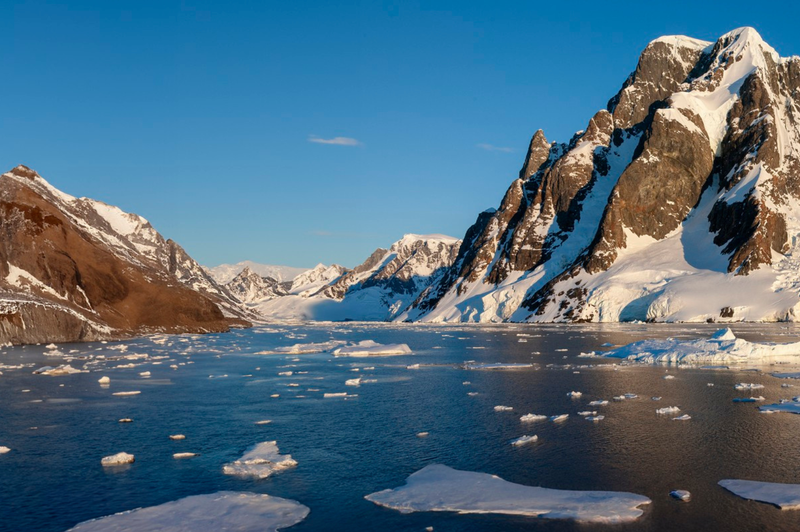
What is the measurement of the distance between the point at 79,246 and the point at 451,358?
65188 millimetres

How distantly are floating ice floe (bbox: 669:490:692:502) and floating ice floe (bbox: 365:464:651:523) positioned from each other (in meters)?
0.81

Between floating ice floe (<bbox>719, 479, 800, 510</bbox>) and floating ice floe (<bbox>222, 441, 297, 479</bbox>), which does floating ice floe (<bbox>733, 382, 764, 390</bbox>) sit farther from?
floating ice floe (<bbox>222, 441, 297, 479</bbox>)

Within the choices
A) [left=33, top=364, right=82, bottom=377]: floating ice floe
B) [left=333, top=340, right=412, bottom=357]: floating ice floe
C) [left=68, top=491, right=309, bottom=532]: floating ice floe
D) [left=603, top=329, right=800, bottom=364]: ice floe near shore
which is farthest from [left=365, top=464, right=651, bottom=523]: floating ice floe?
[left=333, top=340, right=412, bottom=357]: floating ice floe

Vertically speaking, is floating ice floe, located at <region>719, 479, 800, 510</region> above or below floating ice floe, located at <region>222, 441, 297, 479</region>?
above

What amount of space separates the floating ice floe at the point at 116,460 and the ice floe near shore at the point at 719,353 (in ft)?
134

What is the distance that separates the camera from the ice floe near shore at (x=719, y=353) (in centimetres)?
4900

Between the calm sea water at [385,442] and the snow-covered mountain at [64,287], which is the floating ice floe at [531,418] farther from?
the snow-covered mountain at [64,287]

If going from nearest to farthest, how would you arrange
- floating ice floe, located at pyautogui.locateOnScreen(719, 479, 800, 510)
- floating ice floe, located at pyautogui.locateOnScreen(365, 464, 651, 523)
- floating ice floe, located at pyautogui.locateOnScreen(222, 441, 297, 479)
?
floating ice floe, located at pyautogui.locateOnScreen(365, 464, 651, 523) → floating ice floe, located at pyautogui.locateOnScreen(719, 479, 800, 510) → floating ice floe, located at pyautogui.locateOnScreen(222, 441, 297, 479)

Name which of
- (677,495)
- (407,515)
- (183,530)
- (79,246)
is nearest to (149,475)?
(183,530)

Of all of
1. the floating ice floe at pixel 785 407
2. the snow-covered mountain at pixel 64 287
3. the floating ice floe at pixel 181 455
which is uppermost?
the snow-covered mountain at pixel 64 287

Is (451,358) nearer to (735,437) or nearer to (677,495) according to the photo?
(735,437)

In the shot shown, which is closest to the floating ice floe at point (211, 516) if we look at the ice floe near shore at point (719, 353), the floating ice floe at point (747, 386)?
the floating ice floe at point (747, 386)

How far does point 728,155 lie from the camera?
→ 196375 mm

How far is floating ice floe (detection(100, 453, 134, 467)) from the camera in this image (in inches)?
805
